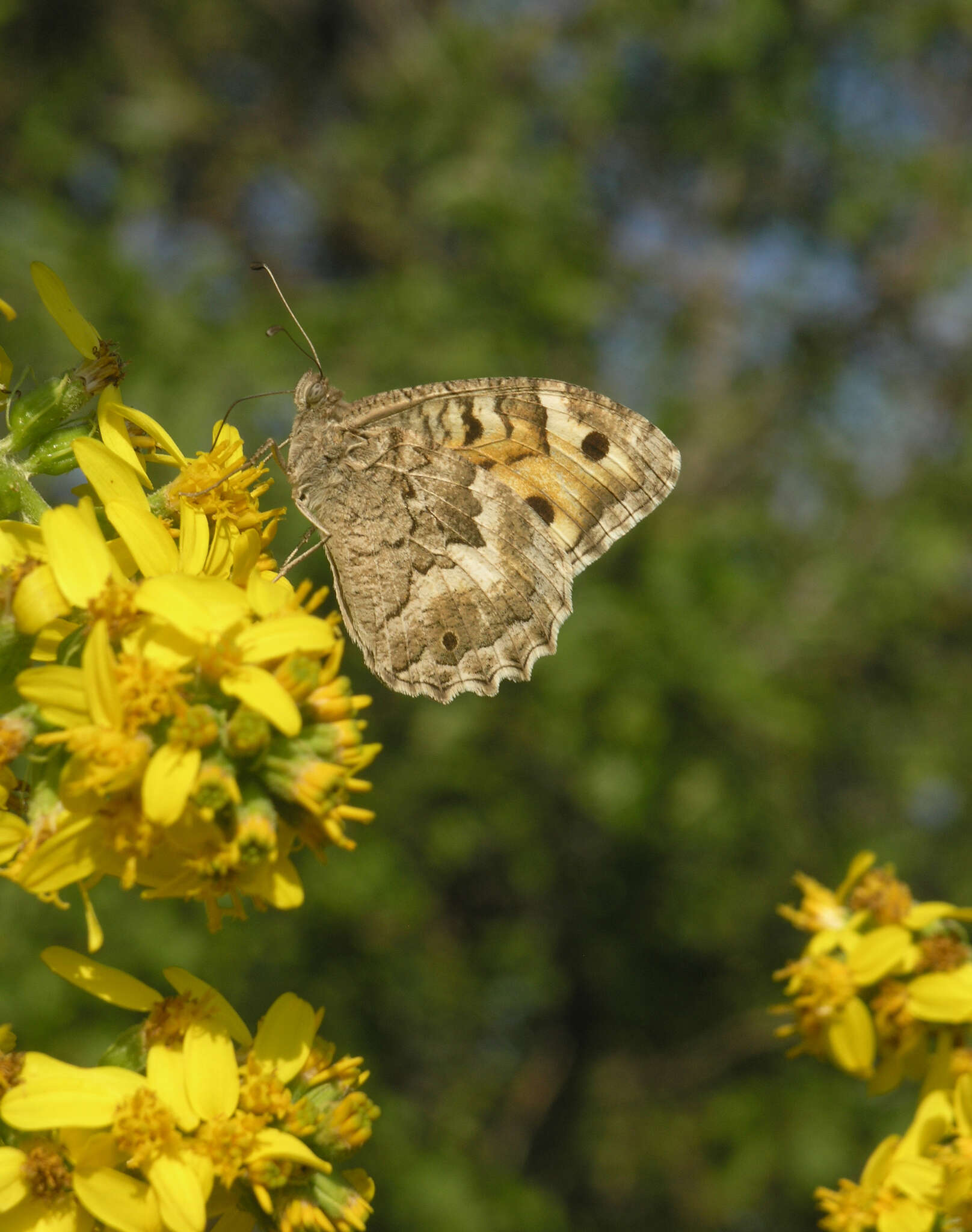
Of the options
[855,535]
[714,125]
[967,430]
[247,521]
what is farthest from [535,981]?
[247,521]

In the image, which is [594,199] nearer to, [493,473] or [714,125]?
[714,125]

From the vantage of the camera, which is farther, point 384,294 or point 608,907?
point 608,907

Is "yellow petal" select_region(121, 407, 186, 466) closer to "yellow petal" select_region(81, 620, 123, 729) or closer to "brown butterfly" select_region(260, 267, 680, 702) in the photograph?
"yellow petal" select_region(81, 620, 123, 729)

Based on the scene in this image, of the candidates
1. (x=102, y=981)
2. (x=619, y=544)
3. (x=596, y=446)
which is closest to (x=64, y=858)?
(x=102, y=981)

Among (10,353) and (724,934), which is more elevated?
(10,353)

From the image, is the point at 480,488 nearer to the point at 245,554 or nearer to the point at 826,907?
the point at 245,554
